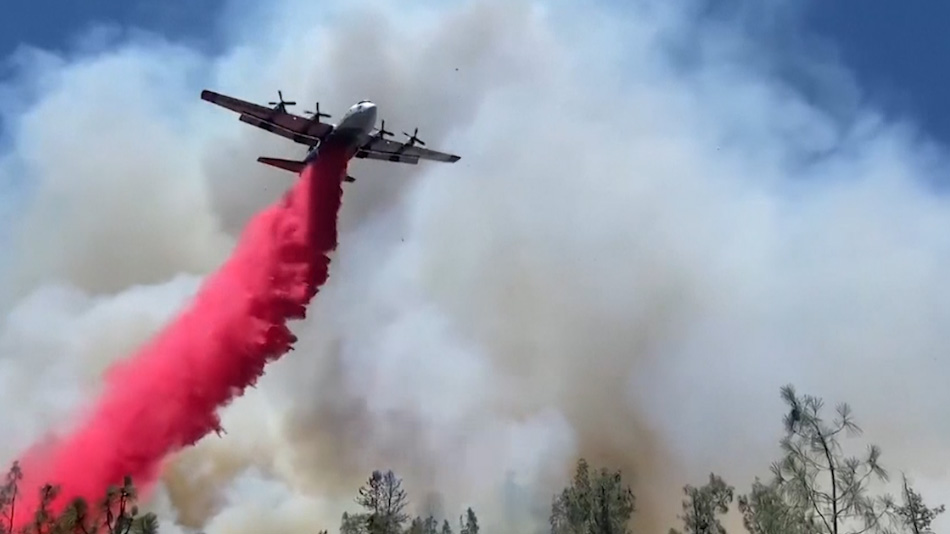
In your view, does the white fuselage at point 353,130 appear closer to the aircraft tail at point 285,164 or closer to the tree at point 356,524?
the aircraft tail at point 285,164

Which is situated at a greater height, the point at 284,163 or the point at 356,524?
the point at 284,163

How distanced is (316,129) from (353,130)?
137 inches

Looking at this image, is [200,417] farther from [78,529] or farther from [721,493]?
[721,493]

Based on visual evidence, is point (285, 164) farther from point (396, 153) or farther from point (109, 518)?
point (109, 518)

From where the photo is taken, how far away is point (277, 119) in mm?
61688

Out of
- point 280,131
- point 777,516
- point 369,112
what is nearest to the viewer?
point 777,516

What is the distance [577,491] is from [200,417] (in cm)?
3093

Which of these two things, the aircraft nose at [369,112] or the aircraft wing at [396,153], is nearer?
the aircraft nose at [369,112]

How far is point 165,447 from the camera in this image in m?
62.9

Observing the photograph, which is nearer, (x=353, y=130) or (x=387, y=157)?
(x=353, y=130)

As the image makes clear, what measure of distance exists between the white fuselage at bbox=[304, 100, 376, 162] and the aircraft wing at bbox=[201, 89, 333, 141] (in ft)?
2.96

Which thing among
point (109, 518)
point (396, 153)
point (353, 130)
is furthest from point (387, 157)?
point (109, 518)

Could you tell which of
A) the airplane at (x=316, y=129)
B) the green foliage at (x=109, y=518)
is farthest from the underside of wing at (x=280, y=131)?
the green foliage at (x=109, y=518)

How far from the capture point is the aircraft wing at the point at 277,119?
59625 mm
